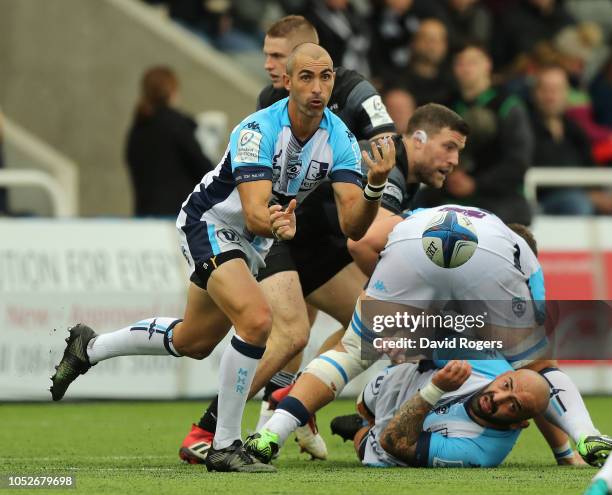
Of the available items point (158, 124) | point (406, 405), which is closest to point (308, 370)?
point (406, 405)

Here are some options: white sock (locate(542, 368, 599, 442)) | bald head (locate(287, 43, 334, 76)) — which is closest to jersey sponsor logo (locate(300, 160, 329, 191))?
bald head (locate(287, 43, 334, 76))

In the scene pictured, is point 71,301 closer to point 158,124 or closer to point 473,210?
point 158,124

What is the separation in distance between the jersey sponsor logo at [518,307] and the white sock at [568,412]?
1.32ft

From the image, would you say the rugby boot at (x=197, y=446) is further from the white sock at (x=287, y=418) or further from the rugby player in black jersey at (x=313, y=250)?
the white sock at (x=287, y=418)

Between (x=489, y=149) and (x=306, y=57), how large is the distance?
184 inches

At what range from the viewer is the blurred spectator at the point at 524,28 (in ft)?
57.7

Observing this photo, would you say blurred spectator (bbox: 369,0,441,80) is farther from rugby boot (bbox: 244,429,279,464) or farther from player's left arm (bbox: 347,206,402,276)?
rugby boot (bbox: 244,429,279,464)

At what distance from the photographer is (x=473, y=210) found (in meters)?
8.44

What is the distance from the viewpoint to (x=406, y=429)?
802 cm

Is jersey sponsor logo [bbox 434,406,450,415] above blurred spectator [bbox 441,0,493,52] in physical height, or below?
below

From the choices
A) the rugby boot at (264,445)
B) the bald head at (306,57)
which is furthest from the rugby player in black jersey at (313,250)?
the bald head at (306,57)

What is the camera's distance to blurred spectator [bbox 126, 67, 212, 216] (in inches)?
550

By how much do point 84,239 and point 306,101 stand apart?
563 cm

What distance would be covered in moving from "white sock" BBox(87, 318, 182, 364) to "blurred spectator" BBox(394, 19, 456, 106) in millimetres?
6500
